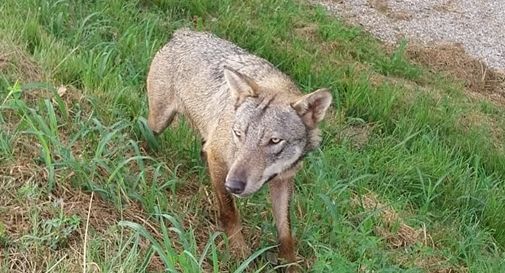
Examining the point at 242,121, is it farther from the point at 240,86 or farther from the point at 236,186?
the point at 236,186

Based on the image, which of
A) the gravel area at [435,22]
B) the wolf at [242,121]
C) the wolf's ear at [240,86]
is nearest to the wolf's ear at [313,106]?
the wolf at [242,121]

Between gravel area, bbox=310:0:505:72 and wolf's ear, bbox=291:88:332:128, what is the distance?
22.7ft

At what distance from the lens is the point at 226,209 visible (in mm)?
4738

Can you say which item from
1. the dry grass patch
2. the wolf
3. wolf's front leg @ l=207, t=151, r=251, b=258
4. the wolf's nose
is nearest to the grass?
wolf's front leg @ l=207, t=151, r=251, b=258

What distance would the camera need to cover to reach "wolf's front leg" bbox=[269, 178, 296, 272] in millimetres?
4758

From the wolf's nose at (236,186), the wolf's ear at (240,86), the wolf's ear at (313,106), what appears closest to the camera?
the wolf's nose at (236,186)

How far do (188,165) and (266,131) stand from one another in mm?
1152

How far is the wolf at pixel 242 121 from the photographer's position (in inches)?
173

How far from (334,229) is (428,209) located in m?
1.69

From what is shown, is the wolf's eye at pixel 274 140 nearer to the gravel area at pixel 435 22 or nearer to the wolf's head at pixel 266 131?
the wolf's head at pixel 266 131

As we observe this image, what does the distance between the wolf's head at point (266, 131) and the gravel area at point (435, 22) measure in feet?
22.8

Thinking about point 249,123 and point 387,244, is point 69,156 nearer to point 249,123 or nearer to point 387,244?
point 249,123

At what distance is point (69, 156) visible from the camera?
178 inches

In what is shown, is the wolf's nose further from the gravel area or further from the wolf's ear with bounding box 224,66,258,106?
the gravel area
